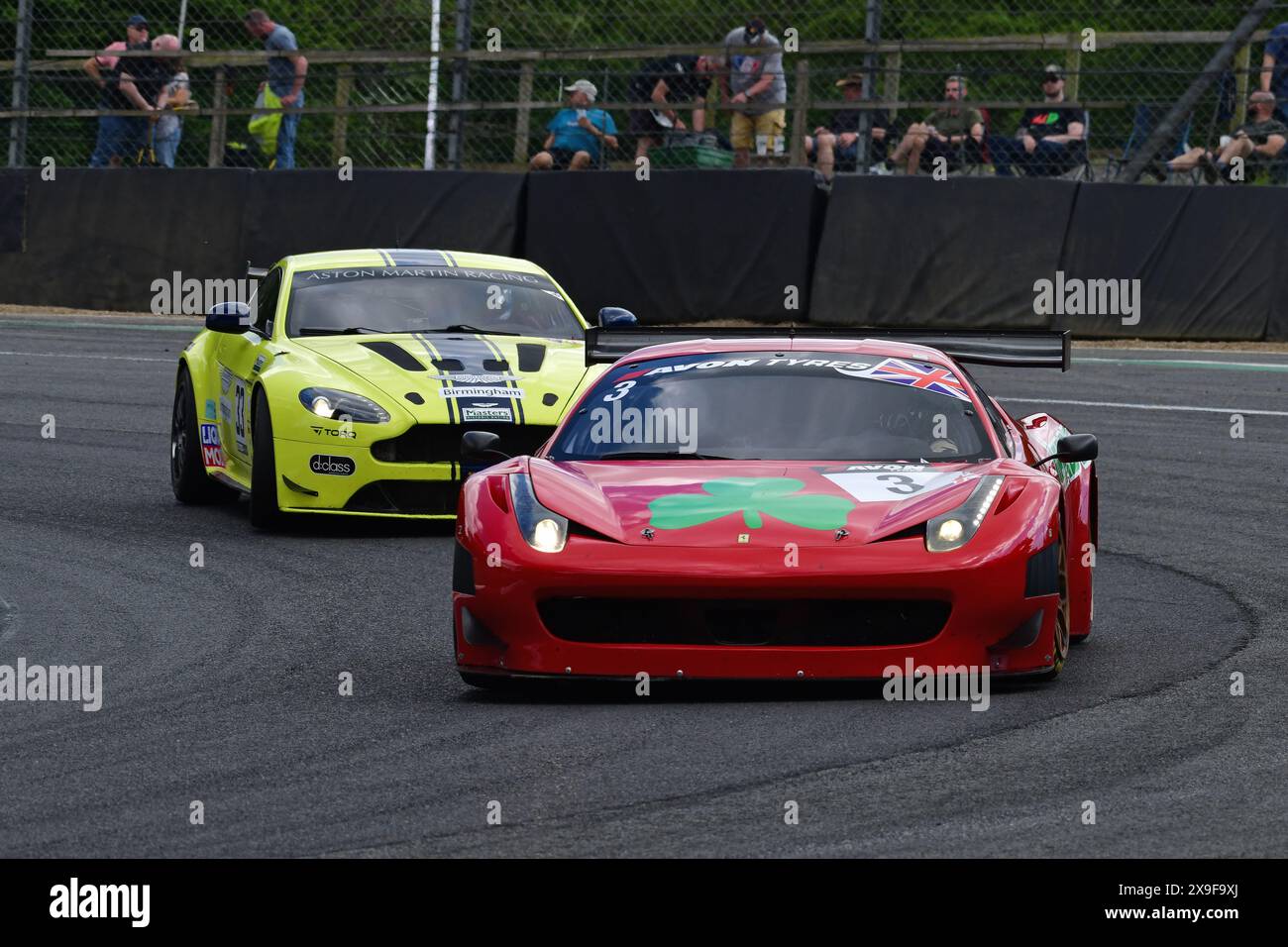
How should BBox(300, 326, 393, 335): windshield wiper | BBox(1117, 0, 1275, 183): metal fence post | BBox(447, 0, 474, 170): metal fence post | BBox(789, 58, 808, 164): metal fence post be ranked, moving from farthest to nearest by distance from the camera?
BBox(447, 0, 474, 170): metal fence post
BBox(789, 58, 808, 164): metal fence post
BBox(1117, 0, 1275, 183): metal fence post
BBox(300, 326, 393, 335): windshield wiper

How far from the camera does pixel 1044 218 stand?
61.8 feet

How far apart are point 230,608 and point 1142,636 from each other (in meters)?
3.36

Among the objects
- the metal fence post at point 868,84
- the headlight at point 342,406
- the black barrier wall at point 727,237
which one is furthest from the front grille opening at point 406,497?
the metal fence post at point 868,84

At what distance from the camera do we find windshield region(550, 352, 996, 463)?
7.59 metres

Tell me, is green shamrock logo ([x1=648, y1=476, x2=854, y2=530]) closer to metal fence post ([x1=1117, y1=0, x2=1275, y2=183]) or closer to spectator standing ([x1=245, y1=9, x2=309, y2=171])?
metal fence post ([x1=1117, y1=0, x2=1275, y2=183])

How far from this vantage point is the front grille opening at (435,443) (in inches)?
418

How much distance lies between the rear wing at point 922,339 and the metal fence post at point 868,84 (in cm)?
1149

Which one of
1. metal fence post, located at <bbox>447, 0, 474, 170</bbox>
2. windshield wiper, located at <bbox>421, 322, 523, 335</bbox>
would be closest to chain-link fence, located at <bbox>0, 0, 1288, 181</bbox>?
metal fence post, located at <bbox>447, 0, 474, 170</bbox>

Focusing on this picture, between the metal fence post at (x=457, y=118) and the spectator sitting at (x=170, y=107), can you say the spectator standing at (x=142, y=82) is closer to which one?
the spectator sitting at (x=170, y=107)

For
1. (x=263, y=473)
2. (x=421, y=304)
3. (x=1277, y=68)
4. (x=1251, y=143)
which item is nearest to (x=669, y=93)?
(x=1251, y=143)

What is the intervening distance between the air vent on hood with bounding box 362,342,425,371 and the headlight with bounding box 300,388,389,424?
37 cm
